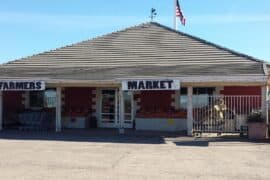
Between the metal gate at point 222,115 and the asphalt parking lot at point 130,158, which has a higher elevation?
the metal gate at point 222,115

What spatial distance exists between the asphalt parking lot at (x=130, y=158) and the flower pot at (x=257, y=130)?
690mm

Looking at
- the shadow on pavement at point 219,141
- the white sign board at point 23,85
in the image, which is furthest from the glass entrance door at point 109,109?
the shadow on pavement at point 219,141

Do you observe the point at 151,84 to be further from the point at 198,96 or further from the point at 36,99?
the point at 36,99

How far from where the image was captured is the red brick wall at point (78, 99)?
24.6 meters

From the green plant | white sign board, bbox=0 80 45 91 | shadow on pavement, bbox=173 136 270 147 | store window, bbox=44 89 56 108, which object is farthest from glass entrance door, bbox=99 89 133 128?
the green plant

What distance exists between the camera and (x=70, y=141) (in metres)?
17.5

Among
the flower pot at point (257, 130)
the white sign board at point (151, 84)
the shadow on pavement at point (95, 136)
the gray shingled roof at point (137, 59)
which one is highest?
the gray shingled roof at point (137, 59)

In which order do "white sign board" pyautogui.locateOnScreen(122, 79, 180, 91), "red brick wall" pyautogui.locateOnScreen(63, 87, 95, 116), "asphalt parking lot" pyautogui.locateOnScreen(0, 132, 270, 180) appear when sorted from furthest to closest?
"red brick wall" pyautogui.locateOnScreen(63, 87, 95, 116)
"white sign board" pyautogui.locateOnScreen(122, 79, 180, 91)
"asphalt parking lot" pyautogui.locateOnScreen(0, 132, 270, 180)

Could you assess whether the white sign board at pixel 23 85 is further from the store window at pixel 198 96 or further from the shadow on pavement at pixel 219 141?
the store window at pixel 198 96

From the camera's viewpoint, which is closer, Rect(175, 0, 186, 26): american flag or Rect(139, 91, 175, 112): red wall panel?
Rect(139, 91, 175, 112): red wall panel

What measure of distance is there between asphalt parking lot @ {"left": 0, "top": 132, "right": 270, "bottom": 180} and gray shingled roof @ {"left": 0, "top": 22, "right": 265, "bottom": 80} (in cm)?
287

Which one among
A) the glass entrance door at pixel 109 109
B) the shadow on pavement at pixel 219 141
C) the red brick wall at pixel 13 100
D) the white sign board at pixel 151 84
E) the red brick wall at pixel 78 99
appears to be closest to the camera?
the shadow on pavement at pixel 219 141

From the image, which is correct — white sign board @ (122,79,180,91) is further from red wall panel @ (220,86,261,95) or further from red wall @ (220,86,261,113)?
red wall panel @ (220,86,261,95)

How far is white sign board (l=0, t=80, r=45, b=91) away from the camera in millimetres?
20812
